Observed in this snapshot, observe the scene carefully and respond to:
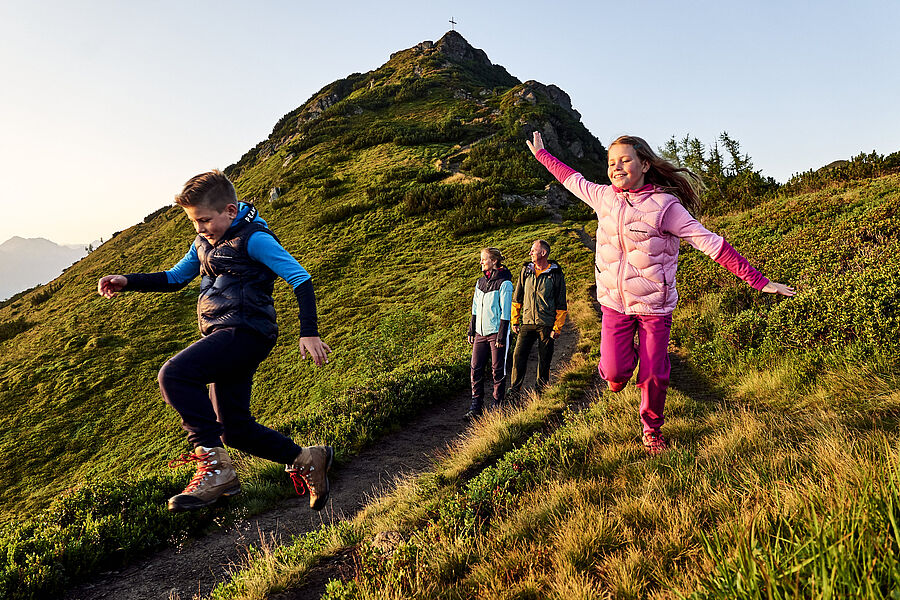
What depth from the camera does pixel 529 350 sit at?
23.9 ft

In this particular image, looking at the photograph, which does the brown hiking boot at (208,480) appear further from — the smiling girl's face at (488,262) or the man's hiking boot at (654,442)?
the smiling girl's face at (488,262)

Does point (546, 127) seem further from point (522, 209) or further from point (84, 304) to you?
point (84, 304)

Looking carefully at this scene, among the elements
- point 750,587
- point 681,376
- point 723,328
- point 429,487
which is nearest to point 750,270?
point 750,587

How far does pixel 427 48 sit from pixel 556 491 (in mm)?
84652

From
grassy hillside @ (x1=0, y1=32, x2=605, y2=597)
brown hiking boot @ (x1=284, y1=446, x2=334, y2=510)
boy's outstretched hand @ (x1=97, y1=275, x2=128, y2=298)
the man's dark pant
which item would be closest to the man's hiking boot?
brown hiking boot @ (x1=284, y1=446, x2=334, y2=510)

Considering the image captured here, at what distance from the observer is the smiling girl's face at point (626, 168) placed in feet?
11.4

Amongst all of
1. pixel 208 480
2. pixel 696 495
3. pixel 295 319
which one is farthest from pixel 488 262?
pixel 295 319

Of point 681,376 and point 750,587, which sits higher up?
point 750,587

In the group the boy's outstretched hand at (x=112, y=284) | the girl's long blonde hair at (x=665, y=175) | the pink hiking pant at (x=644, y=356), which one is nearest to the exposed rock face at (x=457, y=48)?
the girl's long blonde hair at (x=665, y=175)

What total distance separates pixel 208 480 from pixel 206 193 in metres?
1.84

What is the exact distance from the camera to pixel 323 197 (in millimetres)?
34094

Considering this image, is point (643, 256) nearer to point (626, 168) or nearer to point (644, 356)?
point (626, 168)

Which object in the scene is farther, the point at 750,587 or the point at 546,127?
the point at 546,127

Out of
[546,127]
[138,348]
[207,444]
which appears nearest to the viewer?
[207,444]
